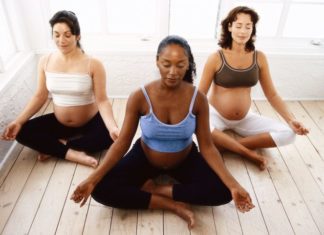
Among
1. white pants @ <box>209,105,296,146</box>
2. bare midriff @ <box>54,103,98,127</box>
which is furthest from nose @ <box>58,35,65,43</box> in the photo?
white pants @ <box>209,105,296,146</box>

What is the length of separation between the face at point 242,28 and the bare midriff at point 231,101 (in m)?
0.33

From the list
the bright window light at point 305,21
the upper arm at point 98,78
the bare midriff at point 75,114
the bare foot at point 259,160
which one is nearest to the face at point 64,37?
the upper arm at point 98,78

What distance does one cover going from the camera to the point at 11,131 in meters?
1.88

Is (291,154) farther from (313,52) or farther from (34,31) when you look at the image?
(34,31)

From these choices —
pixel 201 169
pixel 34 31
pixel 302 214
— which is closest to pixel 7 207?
pixel 201 169

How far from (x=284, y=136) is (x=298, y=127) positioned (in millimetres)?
122

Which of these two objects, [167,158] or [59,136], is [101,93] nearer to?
[59,136]

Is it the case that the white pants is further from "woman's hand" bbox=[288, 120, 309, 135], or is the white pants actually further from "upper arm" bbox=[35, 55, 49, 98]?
"upper arm" bbox=[35, 55, 49, 98]

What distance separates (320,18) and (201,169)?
2.01 metres

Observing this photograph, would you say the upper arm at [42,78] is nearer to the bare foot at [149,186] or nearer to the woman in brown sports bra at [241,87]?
the bare foot at [149,186]

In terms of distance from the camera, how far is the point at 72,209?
1718 millimetres

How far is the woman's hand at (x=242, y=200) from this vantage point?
1.38 meters

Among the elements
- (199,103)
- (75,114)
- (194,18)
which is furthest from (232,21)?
(75,114)

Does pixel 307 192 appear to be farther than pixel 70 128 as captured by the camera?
No
